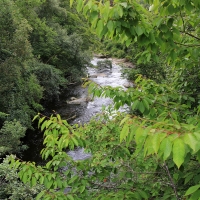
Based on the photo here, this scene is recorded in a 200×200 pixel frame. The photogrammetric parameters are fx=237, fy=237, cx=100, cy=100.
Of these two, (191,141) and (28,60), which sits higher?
(191,141)

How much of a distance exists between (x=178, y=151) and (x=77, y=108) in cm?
1724

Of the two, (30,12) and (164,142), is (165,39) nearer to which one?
(164,142)

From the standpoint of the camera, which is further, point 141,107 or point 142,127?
point 141,107

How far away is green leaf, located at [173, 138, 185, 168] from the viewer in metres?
1.20

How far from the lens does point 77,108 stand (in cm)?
1833

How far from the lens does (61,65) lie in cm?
2416

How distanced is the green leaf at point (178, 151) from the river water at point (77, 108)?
651cm

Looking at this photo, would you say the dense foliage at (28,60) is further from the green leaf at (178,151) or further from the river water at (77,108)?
the green leaf at (178,151)

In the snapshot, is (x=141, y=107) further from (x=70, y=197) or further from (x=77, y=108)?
(x=77, y=108)

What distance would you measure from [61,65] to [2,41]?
10.8 metres

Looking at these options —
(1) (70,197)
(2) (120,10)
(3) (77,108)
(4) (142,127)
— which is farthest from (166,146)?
(3) (77,108)

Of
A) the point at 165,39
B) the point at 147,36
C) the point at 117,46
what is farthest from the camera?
the point at 117,46

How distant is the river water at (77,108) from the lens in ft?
40.8

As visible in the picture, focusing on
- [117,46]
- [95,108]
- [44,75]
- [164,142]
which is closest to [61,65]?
[44,75]
